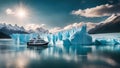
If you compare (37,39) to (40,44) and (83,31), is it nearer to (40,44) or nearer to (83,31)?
(40,44)

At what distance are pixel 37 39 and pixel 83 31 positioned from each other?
11.2 m

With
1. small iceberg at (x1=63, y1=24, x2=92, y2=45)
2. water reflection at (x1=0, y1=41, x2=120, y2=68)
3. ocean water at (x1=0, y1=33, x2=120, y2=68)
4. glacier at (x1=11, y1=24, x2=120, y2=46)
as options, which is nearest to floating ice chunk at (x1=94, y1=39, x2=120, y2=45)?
glacier at (x1=11, y1=24, x2=120, y2=46)

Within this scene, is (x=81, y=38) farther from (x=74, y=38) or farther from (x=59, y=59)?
(x=59, y=59)

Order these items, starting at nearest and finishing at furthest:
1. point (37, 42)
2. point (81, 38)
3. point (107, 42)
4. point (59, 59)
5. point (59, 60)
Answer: point (59, 60) < point (59, 59) < point (81, 38) < point (37, 42) < point (107, 42)

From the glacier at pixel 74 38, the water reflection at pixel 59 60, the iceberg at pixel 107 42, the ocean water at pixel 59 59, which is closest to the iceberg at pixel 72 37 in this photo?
the glacier at pixel 74 38

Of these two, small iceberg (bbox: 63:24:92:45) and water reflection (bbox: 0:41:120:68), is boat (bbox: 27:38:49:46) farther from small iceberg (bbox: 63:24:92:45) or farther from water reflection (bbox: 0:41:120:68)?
water reflection (bbox: 0:41:120:68)

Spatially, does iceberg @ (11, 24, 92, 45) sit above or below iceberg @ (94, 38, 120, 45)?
above

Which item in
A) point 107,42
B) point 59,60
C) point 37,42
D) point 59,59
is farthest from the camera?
point 107,42

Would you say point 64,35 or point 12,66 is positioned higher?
point 64,35

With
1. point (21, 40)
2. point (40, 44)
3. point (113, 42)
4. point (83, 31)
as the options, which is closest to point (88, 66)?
point (83, 31)

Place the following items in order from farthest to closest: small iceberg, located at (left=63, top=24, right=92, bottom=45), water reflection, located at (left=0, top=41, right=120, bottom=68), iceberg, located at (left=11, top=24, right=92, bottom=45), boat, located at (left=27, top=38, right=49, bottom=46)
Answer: boat, located at (left=27, top=38, right=49, bottom=46) < iceberg, located at (left=11, top=24, right=92, bottom=45) < small iceberg, located at (left=63, top=24, right=92, bottom=45) < water reflection, located at (left=0, top=41, right=120, bottom=68)

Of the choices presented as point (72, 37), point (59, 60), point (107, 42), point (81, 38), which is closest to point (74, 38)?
point (72, 37)

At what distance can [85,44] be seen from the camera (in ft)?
137

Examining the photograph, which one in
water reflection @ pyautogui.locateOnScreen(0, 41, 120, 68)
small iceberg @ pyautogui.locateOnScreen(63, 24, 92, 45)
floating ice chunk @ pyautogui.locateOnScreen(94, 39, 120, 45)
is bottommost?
water reflection @ pyautogui.locateOnScreen(0, 41, 120, 68)
